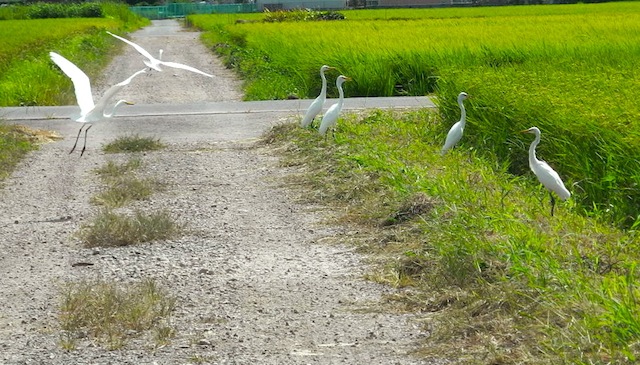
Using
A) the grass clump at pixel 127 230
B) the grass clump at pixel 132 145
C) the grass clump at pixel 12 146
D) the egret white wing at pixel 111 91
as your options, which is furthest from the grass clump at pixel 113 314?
the grass clump at pixel 132 145

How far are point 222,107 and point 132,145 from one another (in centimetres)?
383

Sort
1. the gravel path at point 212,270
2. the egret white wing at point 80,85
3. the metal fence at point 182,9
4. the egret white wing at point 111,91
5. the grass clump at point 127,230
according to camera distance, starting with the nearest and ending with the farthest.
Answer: the gravel path at point 212,270 < the grass clump at point 127,230 < the egret white wing at point 111,91 < the egret white wing at point 80,85 < the metal fence at point 182,9

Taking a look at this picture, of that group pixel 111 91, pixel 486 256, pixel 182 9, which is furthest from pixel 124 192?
pixel 182 9

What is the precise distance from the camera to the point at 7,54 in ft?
79.9

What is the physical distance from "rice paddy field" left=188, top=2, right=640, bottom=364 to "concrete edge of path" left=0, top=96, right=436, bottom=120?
1641mm

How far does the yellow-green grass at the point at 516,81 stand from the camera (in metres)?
7.63

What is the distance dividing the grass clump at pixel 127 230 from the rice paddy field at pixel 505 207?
4.62ft

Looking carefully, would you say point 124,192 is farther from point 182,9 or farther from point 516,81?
point 182,9

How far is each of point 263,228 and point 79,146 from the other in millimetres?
5037

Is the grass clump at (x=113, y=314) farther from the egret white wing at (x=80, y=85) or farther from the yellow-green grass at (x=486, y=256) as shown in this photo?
the egret white wing at (x=80, y=85)

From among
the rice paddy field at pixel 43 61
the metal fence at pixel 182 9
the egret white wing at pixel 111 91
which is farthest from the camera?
the metal fence at pixel 182 9

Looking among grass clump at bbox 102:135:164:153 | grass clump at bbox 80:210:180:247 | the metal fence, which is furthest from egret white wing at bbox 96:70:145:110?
the metal fence

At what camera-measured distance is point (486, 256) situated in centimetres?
560

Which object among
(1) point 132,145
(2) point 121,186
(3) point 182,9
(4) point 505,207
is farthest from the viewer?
(3) point 182,9
